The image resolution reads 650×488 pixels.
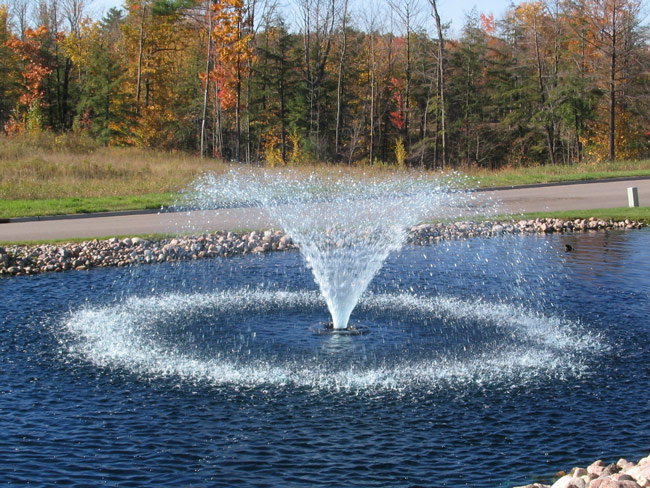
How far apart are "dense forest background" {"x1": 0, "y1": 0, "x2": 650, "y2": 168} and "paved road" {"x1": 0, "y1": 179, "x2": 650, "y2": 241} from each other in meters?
20.9

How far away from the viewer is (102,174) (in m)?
31.5

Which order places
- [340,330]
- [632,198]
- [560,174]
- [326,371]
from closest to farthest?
1. [326,371]
2. [340,330]
3. [632,198]
4. [560,174]

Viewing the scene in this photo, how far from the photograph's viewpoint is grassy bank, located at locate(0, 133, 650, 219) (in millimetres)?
24734

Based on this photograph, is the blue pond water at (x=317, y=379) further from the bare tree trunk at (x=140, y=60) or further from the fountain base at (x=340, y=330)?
the bare tree trunk at (x=140, y=60)

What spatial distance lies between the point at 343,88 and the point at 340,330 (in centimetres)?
4968

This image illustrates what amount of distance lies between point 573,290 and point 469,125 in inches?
1832

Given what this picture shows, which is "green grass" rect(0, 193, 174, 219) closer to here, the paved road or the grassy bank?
the grassy bank

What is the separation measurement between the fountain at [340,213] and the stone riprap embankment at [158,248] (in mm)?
787

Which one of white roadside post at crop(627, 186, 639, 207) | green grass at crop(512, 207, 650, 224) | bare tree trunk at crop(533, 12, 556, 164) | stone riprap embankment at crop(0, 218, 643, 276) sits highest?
bare tree trunk at crop(533, 12, 556, 164)

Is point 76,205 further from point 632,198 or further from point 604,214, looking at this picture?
point 632,198

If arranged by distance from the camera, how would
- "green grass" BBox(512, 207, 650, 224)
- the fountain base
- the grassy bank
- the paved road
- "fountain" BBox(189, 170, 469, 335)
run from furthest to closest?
the grassy bank
"green grass" BBox(512, 207, 650, 224)
the paved road
"fountain" BBox(189, 170, 469, 335)
the fountain base

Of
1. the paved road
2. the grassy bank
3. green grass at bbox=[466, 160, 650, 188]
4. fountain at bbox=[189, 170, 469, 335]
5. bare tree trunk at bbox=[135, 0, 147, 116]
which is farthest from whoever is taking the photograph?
bare tree trunk at bbox=[135, 0, 147, 116]

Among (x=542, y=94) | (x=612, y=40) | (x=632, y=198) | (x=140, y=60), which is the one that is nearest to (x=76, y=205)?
(x=632, y=198)

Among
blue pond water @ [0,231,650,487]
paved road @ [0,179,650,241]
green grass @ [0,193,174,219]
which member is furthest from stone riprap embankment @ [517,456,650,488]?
green grass @ [0,193,174,219]
